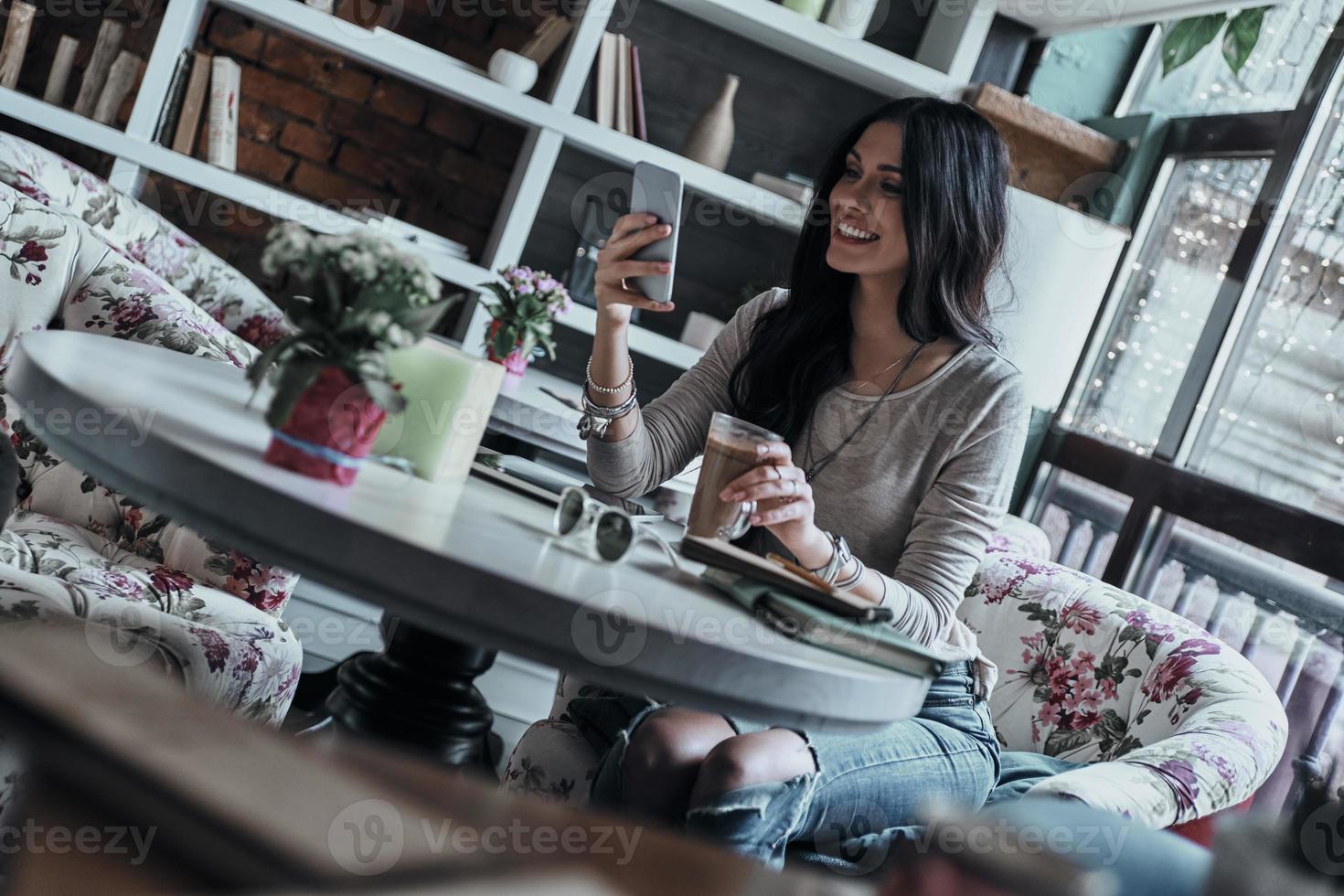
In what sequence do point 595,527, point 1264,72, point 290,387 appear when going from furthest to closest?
1. point 1264,72
2. point 595,527
3. point 290,387

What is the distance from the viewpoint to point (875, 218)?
5.57 ft

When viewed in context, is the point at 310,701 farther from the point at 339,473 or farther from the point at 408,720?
the point at 339,473

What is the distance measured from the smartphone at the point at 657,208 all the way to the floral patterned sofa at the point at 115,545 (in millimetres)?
682

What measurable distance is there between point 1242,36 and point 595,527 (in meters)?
2.48

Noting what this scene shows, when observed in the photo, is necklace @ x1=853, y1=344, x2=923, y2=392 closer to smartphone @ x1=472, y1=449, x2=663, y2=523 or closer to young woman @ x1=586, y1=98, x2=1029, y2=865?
young woman @ x1=586, y1=98, x2=1029, y2=865

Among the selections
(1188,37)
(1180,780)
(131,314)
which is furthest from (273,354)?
(1188,37)

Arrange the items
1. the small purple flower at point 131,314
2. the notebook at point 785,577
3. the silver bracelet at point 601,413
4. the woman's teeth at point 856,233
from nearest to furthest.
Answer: the notebook at point 785,577, the silver bracelet at point 601,413, the woman's teeth at point 856,233, the small purple flower at point 131,314

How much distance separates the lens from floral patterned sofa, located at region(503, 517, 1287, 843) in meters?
1.35

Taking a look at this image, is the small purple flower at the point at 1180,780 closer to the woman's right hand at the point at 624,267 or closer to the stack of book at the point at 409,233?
the woman's right hand at the point at 624,267

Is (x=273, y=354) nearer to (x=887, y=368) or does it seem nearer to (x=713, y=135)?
(x=887, y=368)

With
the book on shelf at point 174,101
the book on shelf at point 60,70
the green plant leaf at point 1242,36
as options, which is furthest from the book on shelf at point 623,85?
the green plant leaf at point 1242,36

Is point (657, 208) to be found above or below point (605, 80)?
below

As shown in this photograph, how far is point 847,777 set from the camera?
4.24ft

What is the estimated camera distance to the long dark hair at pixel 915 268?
1678 millimetres
